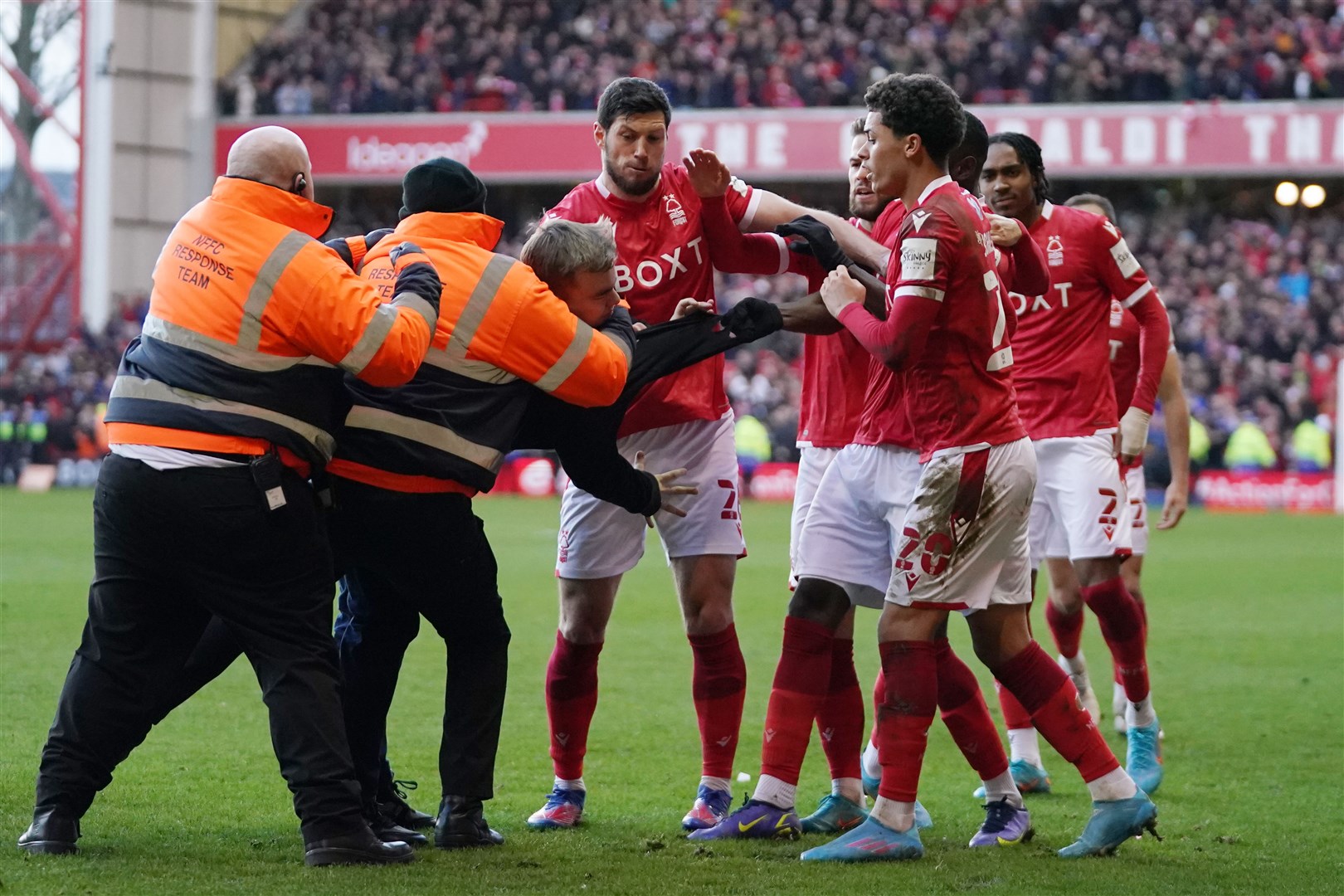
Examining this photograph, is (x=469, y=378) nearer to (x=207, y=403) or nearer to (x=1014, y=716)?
(x=207, y=403)

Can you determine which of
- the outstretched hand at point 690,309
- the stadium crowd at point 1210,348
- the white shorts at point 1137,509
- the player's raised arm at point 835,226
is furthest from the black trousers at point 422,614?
the stadium crowd at point 1210,348

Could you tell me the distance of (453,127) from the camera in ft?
110

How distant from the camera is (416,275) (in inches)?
189

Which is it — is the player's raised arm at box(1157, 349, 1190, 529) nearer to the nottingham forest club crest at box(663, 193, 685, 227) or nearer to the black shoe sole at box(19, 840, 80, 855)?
the nottingham forest club crest at box(663, 193, 685, 227)

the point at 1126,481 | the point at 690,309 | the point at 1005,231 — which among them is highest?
the point at 1005,231

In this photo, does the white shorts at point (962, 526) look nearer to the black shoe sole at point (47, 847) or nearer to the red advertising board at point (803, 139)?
the black shoe sole at point (47, 847)

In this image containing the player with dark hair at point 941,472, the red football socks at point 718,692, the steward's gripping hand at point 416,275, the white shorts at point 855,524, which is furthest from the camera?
the red football socks at point 718,692

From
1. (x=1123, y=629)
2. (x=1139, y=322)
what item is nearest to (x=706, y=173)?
(x=1139, y=322)

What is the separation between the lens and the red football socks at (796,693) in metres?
5.34

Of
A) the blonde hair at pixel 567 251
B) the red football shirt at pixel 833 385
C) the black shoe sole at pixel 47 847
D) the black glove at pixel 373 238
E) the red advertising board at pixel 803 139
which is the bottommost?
the black shoe sole at pixel 47 847

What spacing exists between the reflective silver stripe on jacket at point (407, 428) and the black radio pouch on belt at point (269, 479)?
316 mm

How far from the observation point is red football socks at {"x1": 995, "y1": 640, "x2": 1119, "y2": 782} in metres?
5.04

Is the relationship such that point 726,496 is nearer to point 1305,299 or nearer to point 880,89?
point 880,89

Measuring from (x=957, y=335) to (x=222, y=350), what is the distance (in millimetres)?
2083
